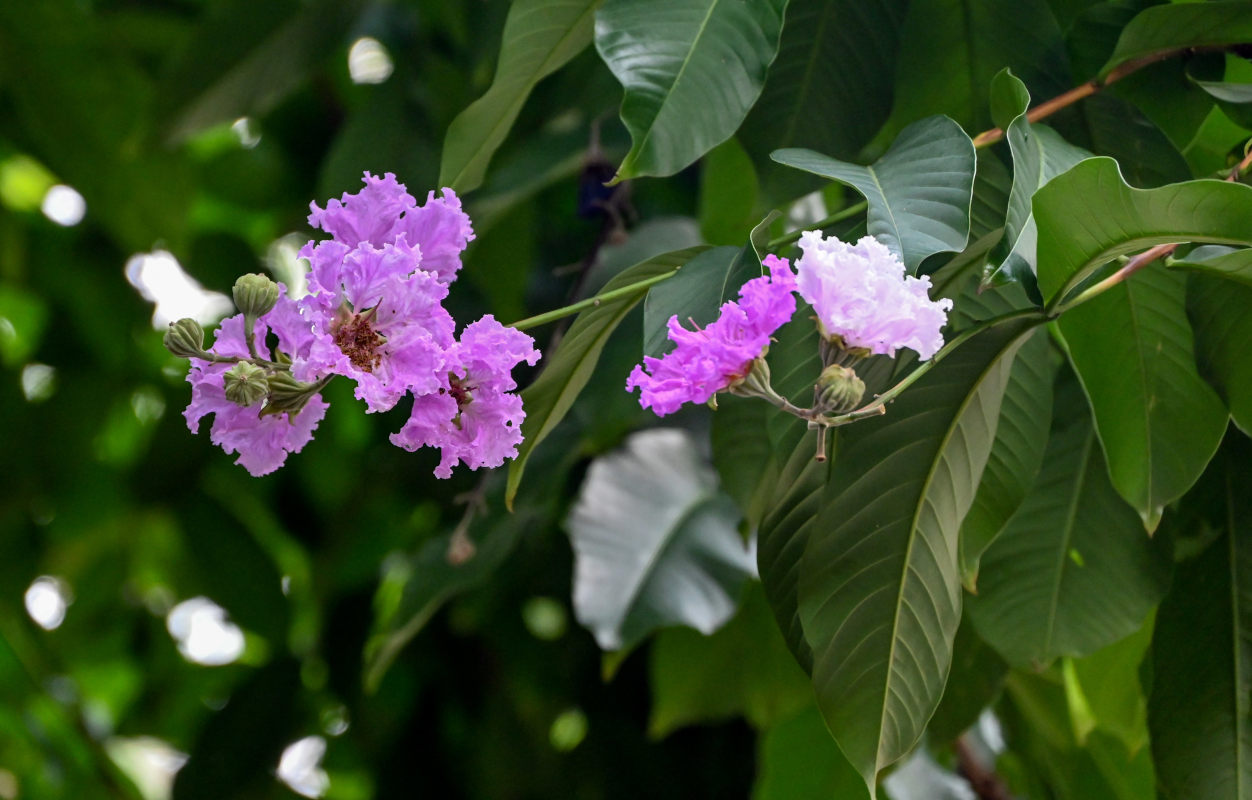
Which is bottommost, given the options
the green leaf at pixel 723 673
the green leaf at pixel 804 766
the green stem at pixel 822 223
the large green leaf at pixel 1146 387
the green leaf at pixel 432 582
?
the green leaf at pixel 804 766

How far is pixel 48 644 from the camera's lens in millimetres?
1694

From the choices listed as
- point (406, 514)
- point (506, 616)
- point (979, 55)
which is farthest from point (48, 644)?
point (979, 55)

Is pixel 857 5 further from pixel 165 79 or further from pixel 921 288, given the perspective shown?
pixel 165 79

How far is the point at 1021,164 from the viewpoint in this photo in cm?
49

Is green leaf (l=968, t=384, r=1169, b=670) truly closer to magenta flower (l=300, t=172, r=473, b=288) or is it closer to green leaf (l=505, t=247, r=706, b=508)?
green leaf (l=505, t=247, r=706, b=508)

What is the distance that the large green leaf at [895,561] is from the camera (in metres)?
0.56

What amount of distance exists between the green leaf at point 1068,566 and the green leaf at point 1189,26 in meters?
0.28

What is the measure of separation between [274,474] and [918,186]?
136 centimetres

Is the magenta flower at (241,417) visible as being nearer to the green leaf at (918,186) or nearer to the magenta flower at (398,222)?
the magenta flower at (398,222)

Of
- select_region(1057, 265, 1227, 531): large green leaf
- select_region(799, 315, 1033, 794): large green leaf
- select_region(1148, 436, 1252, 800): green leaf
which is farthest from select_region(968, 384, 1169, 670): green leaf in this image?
select_region(799, 315, 1033, 794): large green leaf

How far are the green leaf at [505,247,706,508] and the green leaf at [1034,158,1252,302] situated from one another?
17 cm

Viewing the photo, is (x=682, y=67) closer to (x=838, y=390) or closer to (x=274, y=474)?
(x=838, y=390)

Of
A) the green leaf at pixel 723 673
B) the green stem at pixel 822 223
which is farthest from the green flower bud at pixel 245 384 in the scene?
Result: the green leaf at pixel 723 673

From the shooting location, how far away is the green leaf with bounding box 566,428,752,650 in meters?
1.04
